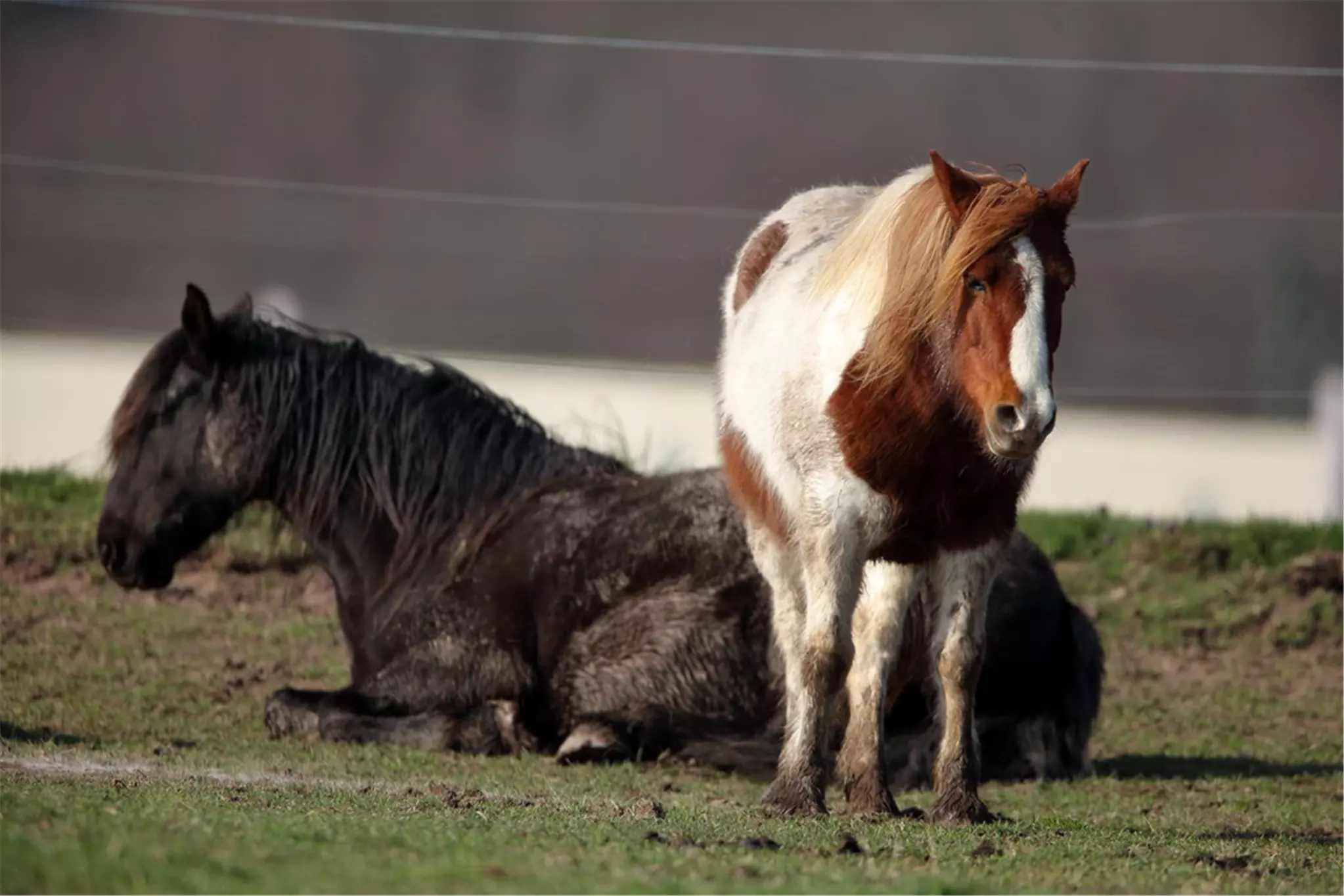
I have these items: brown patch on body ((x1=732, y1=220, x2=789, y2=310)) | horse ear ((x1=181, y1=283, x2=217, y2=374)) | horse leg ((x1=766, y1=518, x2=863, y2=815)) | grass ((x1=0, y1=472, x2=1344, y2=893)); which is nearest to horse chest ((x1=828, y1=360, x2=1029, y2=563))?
horse leg ((x1=766, y1=518, x2=863, y2=815))

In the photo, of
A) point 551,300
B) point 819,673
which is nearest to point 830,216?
point 819,673

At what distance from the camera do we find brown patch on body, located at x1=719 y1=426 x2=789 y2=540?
5.73m

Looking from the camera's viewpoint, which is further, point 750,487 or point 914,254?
point 750,487

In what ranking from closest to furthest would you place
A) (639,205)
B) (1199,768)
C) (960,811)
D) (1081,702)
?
(960,811) < (1081,702) < (1199,768) < (639,205)

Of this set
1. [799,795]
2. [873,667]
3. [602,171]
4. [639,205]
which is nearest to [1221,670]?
[873,667]

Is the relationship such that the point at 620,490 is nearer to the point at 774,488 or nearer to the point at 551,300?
the point at 774,488

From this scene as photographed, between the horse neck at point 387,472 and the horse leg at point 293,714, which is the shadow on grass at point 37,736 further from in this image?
the horse neck at point 387,472

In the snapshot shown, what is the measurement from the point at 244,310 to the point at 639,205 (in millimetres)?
6055

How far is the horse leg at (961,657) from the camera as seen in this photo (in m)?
5.43

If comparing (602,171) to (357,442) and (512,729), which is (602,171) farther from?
(512,729)

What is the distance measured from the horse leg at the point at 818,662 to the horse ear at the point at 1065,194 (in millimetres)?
1120

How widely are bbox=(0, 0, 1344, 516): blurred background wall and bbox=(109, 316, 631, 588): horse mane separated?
4233 millimetres

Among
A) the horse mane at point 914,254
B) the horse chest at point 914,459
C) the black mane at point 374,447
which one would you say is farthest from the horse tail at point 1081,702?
the horse mane at point 914,254

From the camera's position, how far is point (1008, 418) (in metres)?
4.77
